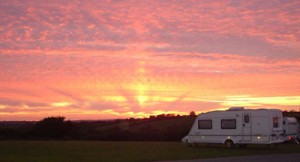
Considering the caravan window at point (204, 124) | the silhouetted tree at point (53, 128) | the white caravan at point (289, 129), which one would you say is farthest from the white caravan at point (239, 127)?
the silhouetted tree at point (53, 128)

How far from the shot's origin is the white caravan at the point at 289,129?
116 feet

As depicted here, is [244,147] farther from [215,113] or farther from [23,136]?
[23,136]

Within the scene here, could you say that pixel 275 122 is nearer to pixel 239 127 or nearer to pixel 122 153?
pixel 239 127

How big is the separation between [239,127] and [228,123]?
3.13ft

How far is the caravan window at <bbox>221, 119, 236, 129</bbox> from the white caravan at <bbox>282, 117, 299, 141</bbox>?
367 cm

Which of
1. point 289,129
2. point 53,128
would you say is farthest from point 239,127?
point 53,128

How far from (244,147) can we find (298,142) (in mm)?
7449

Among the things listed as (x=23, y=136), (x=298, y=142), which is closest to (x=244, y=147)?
(x=298, y=142)

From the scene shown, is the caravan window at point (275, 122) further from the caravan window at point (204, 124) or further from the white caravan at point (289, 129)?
the caravan window at point (204, 124)

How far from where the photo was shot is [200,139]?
37.2 meters

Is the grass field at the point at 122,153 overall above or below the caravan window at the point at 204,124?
below

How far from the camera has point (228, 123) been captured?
35.7 m

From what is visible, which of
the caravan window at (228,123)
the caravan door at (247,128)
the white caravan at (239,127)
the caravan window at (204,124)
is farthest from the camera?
the caravan window at (204,124)

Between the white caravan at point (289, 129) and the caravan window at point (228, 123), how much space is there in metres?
3.67
